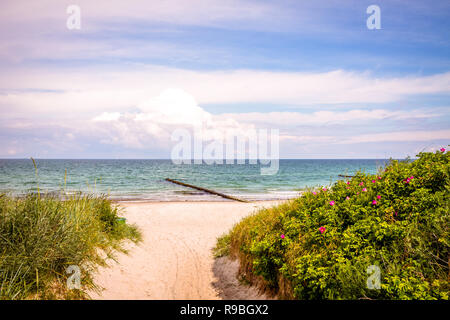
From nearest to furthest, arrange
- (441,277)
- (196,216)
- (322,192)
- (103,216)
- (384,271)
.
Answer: (441,277) < (384,271) < (322,192) < (103,216) < (196,216)

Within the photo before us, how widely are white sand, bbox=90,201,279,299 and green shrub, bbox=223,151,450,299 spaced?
1195mm

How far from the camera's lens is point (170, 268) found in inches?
367

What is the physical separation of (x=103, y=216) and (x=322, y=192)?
6.71m

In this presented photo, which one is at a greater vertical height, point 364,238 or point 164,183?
point 364,238

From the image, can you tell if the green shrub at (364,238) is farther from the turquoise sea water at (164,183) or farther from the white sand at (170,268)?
the turquoise sea water at (164,183)

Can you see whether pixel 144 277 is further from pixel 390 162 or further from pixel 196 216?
pixel 196 216

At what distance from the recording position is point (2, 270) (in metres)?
5.19

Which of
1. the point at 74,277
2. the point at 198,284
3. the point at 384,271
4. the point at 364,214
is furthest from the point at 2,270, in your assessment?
the point at 364,214

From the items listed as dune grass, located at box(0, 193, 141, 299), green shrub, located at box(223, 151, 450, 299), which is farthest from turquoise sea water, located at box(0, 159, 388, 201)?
green shrub, located at box(223, 151, 450, 299)

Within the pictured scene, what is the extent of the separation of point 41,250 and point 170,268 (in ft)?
14.2

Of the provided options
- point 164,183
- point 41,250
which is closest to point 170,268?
point 41,250

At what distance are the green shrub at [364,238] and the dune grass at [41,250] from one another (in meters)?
3.69

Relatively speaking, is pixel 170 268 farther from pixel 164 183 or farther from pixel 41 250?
pixel 164 183

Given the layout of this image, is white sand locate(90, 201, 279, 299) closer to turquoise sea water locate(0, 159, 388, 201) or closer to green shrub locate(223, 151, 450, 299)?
green shrub locate(223, 151, 450, 299)
